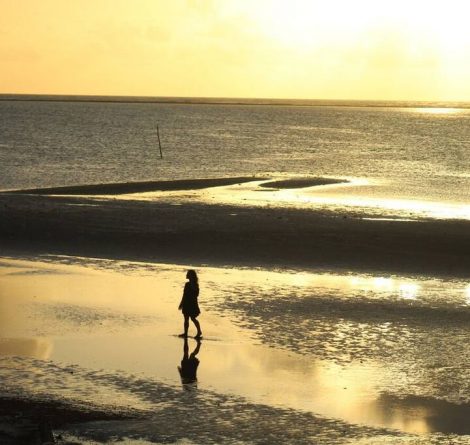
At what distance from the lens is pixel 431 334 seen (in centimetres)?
2227

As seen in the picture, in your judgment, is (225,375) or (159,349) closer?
(225,375)

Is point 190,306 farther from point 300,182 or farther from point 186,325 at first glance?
point 300,182

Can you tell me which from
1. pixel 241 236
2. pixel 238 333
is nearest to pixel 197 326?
pixel 238 333

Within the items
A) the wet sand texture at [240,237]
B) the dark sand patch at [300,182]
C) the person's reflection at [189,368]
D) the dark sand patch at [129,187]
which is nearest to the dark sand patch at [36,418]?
the person's reflection at [189,368]

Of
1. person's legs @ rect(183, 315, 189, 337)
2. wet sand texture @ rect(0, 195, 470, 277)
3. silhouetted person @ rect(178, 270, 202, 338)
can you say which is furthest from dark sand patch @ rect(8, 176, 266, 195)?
person's legs @ rect(183, 315, 189, 337)

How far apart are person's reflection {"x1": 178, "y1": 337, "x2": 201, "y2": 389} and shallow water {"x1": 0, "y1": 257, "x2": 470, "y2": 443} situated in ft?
0.36

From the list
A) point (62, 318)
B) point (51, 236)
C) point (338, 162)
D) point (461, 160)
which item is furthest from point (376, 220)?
point (461, 160)

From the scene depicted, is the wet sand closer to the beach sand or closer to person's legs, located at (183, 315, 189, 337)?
the beach sand

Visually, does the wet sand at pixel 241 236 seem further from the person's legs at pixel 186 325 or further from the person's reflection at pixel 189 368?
the person's reflection at pixel 189 368

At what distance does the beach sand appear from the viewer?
50.9 ft

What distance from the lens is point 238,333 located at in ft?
71.6

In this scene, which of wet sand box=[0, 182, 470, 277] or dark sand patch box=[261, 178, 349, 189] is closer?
wet sand box=[0, 182, 470, 277]

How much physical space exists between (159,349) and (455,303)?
31.7 ft

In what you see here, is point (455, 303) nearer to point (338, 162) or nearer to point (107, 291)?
point (107, 291)
